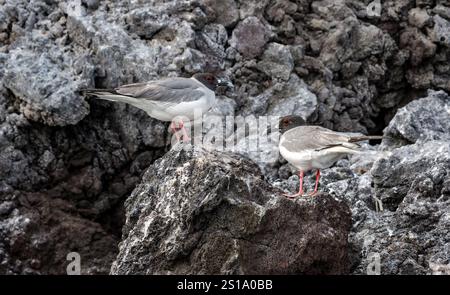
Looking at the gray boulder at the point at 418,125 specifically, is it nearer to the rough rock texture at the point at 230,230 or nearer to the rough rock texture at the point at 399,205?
the rough rock texture at the point at 399,205

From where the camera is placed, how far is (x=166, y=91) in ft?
36.9

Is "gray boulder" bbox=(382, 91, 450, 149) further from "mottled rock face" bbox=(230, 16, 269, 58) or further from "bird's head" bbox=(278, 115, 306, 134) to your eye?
"bird's head" bbox=(278, 115, 306, 134)

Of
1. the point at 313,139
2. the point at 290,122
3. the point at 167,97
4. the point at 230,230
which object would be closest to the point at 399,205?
the point at 313,139

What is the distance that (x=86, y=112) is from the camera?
12.9 metres

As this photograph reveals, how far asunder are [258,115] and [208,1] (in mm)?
2078

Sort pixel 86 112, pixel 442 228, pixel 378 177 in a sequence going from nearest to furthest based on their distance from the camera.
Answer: pixel 442 228
pixel 378 177
pixel 86 112

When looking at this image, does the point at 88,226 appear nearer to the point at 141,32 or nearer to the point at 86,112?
the point at 86,112

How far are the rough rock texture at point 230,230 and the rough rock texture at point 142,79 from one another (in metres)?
2.93

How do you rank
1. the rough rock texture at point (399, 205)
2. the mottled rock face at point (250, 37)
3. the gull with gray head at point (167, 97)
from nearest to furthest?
the rough rock texture at point (399, 205) < the gull with gray head at point (167, 97) < the mottled rock face at point (250, 37)

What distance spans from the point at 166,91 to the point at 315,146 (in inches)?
107

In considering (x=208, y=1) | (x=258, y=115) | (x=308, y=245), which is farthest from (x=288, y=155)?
(x=208, y=1)

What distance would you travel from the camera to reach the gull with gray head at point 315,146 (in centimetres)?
901

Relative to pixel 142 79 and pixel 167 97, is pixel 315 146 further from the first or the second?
pixel 142 79

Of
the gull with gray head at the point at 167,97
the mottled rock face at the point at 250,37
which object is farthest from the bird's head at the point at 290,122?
the mottled rock face at the point at 250,37
